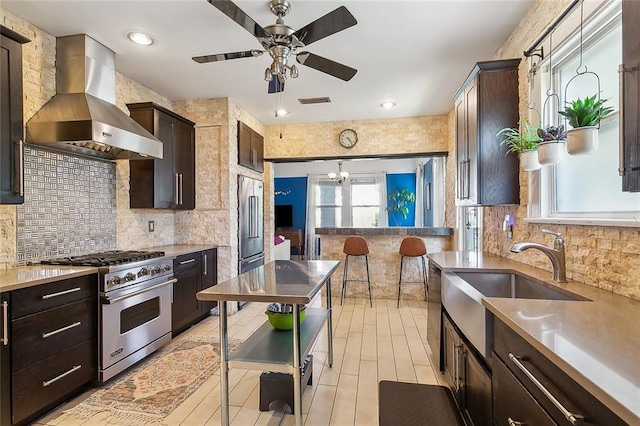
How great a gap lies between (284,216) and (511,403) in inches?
326

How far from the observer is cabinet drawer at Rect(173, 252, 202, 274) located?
3384 mm

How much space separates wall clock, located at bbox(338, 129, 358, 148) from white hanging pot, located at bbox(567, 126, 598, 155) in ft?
12.4

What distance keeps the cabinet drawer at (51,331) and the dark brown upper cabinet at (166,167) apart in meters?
1.39

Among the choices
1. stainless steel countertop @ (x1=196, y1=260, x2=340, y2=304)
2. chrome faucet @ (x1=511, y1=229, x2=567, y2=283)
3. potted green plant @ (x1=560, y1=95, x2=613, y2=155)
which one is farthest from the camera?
chrome faucet @ (x1=511, y1=229, x2=567, y2=283)

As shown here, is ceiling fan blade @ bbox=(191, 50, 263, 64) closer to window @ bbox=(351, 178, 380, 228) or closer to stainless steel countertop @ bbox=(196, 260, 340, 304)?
stainless steel countertop @ bbox=(196, 260, 340, 304)

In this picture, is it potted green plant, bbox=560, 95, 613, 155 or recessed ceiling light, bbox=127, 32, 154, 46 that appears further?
recessed ceiling light, bbox=127, 32, 154, 46

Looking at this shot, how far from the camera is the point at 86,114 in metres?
2.45

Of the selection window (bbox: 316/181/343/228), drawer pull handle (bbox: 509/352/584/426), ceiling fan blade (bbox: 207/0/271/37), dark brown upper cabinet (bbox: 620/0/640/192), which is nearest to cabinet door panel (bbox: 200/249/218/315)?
ceiling fan blade (bbox: 207/0/271/37)

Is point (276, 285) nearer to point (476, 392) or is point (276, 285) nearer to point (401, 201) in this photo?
point (476, 392)

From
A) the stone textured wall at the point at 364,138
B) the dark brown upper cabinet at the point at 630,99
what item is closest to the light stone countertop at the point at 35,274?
the dark brown upper cabinet at the point at 630,99

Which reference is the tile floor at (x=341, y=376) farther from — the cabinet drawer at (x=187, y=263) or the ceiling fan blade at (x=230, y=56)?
the ceiling fan blade at (x=230, y=56)

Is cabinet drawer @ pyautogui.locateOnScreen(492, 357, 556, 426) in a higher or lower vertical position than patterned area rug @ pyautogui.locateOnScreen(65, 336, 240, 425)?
higher

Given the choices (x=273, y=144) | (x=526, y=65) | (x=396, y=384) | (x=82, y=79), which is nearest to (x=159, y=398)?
(x=396, y=384)

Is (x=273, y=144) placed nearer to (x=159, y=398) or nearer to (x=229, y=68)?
(x=229, y=68)
